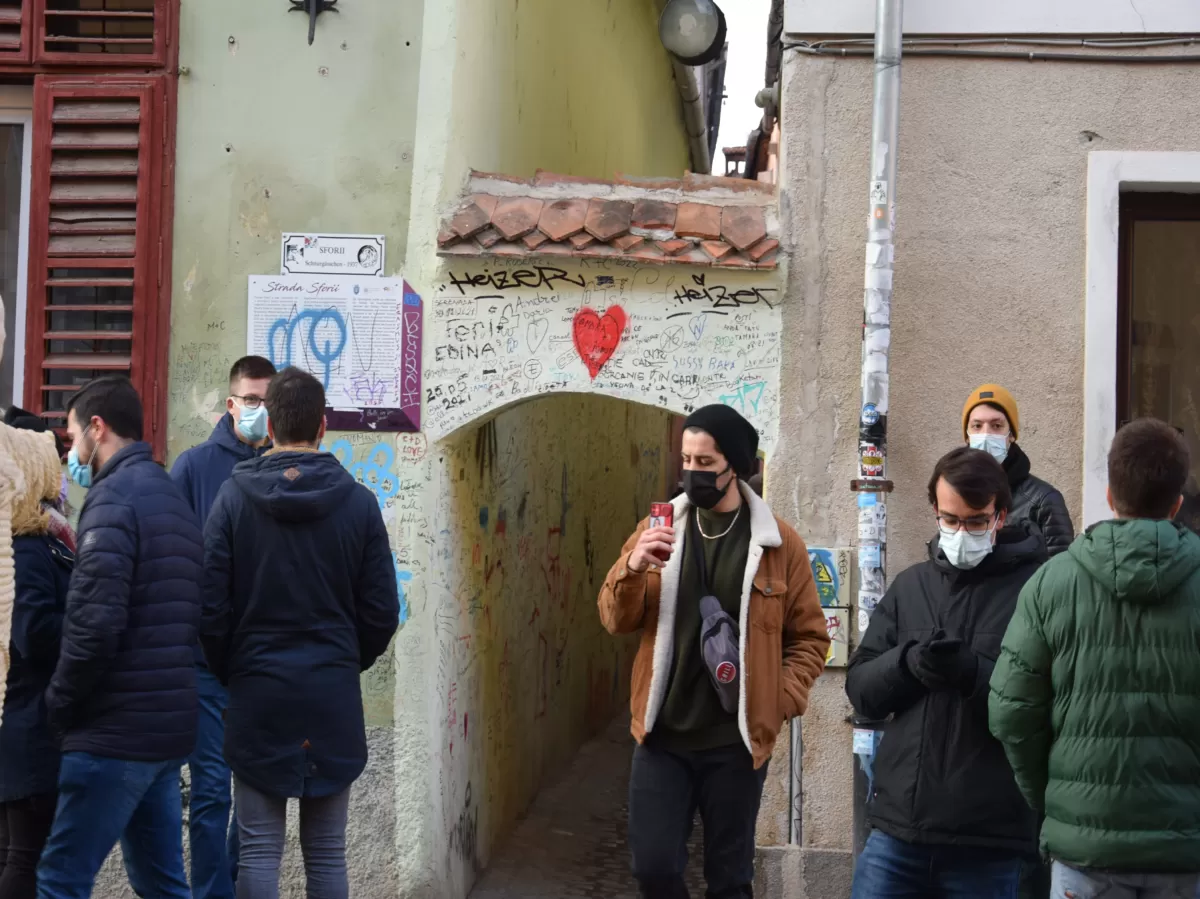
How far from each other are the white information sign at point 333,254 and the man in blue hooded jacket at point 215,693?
27.1 inches


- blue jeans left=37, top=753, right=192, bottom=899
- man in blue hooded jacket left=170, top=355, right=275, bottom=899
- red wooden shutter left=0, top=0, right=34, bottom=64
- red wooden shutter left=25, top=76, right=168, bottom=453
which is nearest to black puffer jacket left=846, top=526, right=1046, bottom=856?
blue jeans left=37, top=753, right=192, bottom=899

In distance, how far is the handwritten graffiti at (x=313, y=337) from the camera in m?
6.12

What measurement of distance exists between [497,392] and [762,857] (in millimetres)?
2141

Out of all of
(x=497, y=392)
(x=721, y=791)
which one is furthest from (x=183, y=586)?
(x=497, y=392)

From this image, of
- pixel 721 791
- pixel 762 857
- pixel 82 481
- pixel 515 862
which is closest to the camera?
pixel 721 791

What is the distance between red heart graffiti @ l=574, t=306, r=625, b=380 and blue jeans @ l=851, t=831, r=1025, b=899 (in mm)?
2598

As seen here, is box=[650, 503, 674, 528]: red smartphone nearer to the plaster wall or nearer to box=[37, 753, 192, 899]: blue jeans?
box=[37, 753, 192, 899]: blue jeans

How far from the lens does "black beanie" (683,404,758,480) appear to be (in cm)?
430

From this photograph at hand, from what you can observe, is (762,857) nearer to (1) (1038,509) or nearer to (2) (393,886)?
(2) (393,886)

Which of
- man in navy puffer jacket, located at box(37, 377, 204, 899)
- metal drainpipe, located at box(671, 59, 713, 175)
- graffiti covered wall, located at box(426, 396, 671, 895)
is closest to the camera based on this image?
man in navy puffer jacket, located at box(37, 377, 204, 899)

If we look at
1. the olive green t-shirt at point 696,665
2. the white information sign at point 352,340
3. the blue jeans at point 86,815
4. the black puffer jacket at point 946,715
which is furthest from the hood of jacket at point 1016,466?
the blue jeans at point 86,815

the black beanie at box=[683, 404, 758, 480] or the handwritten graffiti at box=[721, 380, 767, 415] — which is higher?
the handwritten graffiti at box=[721, 380, 767, 415]

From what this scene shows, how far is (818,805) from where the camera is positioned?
5906 mm

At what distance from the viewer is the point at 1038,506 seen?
490cm
